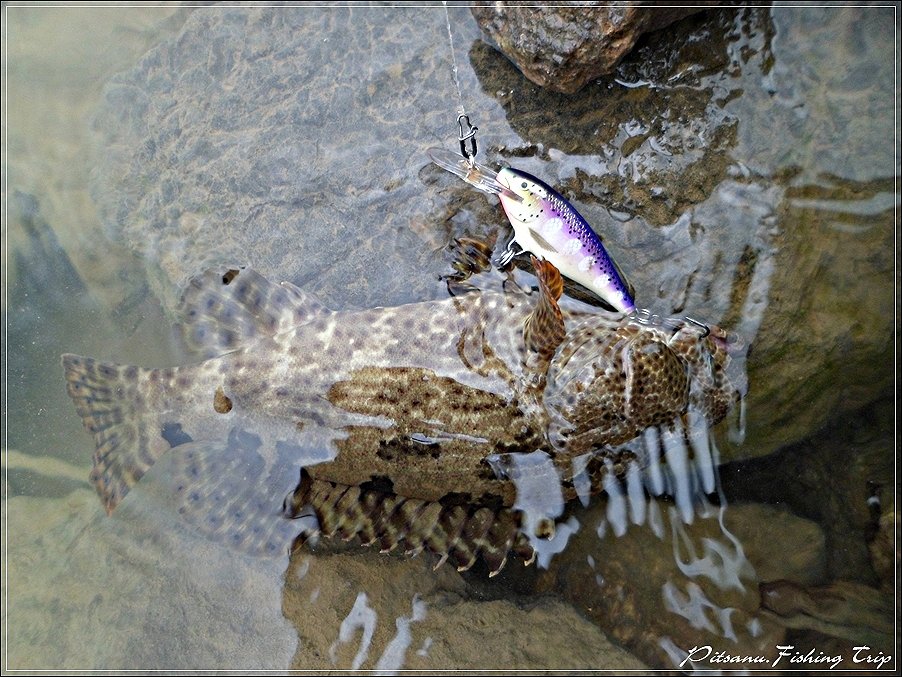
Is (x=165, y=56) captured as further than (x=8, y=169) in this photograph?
No

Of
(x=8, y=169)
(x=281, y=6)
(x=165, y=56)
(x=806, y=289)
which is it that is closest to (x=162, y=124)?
(x=165, y=56)

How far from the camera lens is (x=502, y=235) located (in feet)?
16.3

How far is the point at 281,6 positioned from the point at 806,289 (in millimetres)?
4705

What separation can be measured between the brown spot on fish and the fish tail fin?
58cm

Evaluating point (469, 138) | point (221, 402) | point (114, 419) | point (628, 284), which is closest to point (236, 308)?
point (221, 402)

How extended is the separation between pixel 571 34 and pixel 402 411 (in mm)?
2814

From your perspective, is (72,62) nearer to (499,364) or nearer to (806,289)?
(499,364)

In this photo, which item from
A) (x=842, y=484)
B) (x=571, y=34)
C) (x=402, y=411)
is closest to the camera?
(x=571, y=34)

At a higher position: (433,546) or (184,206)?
(184,206)

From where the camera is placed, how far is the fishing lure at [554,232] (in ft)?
13.8

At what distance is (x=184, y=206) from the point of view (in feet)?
17.5

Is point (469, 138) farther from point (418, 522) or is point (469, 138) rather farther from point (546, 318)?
point (418, 522)

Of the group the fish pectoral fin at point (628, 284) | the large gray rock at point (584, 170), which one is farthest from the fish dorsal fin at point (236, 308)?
the fish pectoral fin at point (628, 284)

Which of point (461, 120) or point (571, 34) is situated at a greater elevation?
point (571, 34)
